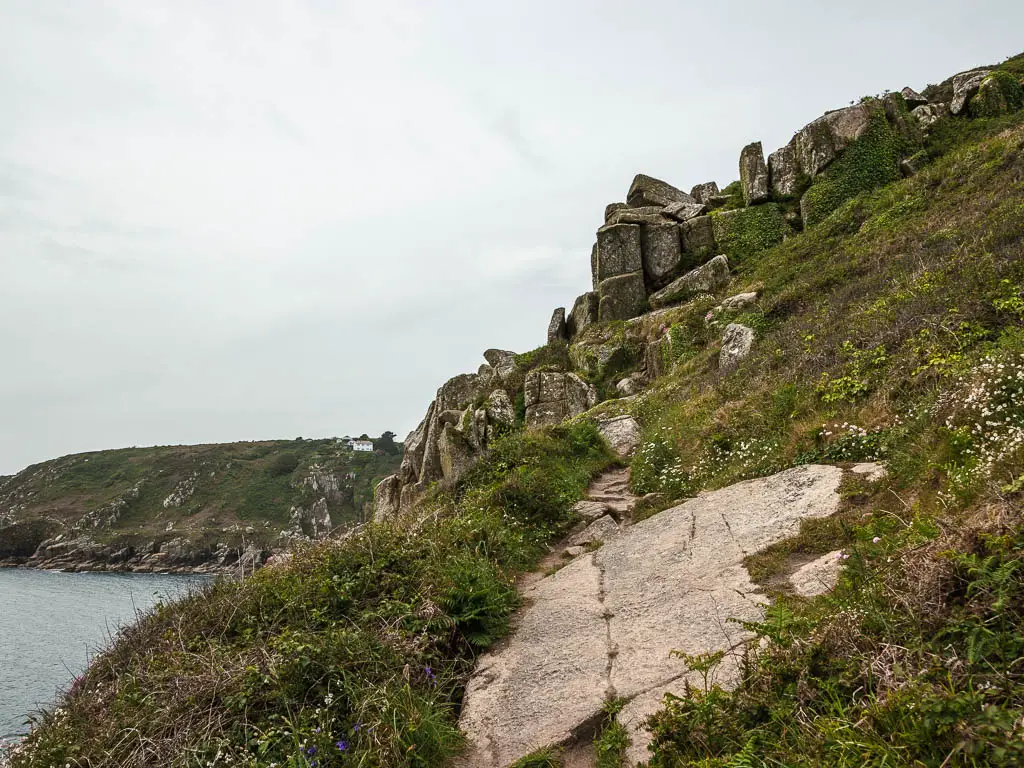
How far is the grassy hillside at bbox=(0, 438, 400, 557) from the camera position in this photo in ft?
A: 276

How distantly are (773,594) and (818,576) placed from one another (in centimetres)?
42

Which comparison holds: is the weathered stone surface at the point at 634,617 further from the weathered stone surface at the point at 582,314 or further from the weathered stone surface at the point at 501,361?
the weathered stone surface at the point at 582,314

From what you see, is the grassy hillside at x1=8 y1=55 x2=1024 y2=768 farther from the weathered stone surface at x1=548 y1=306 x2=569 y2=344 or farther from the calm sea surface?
the weathered stone surface at x1=548 y1=306 x2=569 y2=344

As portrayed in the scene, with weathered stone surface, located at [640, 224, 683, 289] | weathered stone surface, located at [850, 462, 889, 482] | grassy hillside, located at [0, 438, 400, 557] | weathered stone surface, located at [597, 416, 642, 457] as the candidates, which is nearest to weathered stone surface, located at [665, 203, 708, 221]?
weathered stone surface, located at [640, 224, 683, 289]

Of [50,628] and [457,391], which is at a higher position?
[457,391]

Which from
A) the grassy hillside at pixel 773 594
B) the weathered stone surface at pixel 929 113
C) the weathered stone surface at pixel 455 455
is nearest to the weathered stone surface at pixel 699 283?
the weathered stone surface at pixel 929 113

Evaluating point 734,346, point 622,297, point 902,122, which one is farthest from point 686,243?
point 734,346

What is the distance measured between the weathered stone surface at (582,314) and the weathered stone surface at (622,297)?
1.04 meters

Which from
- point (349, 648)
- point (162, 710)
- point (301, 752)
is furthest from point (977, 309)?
point (162, 710)

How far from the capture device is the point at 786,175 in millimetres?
27766

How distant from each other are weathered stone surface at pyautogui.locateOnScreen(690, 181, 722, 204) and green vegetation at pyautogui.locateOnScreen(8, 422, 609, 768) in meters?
31.1

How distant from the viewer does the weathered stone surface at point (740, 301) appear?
20.3 m

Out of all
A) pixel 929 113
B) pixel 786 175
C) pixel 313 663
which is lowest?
pixel 313 663

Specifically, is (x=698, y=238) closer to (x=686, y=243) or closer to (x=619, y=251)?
(x=686, y=243)
